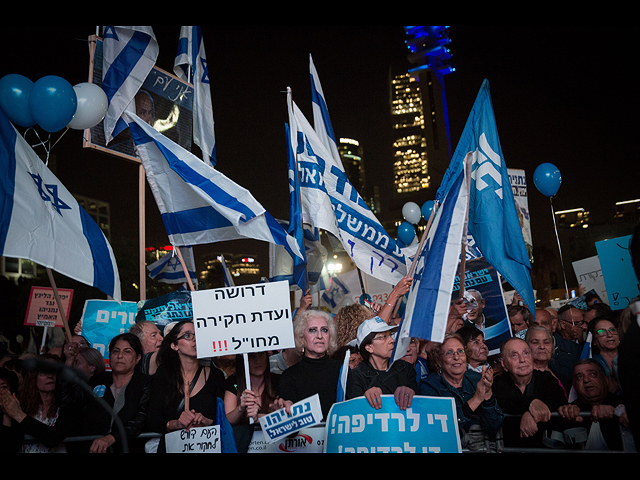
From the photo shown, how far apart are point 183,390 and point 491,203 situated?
3.62 meters

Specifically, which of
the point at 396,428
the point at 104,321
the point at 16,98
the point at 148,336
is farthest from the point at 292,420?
the point at 104,321

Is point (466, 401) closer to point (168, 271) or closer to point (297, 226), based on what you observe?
point (297, 226)

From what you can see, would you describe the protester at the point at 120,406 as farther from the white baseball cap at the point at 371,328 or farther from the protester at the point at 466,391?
the protester at the point at 466,391

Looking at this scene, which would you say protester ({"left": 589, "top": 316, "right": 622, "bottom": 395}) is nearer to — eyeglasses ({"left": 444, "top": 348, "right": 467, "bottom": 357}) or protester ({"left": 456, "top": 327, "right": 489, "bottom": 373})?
protester ({"left": 456, "top": 327, "right": 489, "bottom": 373})

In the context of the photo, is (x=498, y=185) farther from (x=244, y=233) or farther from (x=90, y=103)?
(x=90, y=103)

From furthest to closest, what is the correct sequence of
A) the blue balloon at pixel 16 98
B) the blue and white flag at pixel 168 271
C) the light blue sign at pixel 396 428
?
the blue and white flag at pixel 168 271 → the blue balloon at pixel 16 98 → the light blue sign at pixel 396 428

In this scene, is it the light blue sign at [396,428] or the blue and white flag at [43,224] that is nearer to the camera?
the light blue sign at [396,428]

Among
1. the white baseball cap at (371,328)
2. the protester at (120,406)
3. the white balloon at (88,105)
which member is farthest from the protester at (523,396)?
the white balloon at (88,105)

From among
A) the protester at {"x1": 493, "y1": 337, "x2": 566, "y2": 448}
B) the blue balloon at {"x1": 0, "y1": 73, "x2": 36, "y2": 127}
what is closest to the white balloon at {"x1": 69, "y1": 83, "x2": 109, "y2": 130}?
the blue balloon at {"x1": 0, "y1": 73, "x2": 36, "y2": 127}

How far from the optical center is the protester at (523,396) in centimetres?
402

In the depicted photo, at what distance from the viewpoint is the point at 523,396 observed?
4230 millimetres

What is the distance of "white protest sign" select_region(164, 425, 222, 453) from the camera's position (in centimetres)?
415

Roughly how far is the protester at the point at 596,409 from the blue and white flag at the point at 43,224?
161 inches

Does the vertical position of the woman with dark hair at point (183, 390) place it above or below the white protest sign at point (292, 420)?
above
